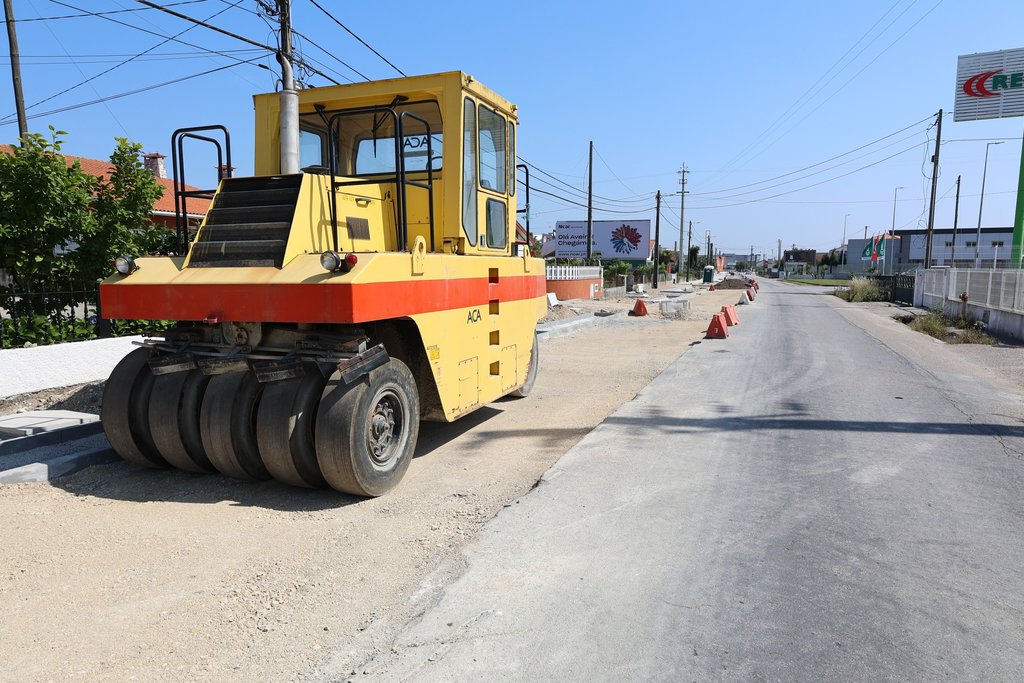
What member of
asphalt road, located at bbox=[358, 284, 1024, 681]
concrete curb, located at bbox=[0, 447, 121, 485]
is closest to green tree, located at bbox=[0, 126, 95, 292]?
concrete curb, located at bbox=[0, 447, 121, 485]

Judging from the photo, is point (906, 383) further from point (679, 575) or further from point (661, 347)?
point (679, 575)

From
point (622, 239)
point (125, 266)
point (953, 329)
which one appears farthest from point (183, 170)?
point (622, 239)

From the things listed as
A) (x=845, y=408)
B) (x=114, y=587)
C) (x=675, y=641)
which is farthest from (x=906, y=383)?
(x=114, y=587)

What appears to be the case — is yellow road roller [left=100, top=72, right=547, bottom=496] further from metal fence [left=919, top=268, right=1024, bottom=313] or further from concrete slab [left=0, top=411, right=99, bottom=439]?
metal fence [left=919, top=268, right=1024, bottom=313]

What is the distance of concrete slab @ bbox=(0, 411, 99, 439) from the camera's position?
18.9 feet

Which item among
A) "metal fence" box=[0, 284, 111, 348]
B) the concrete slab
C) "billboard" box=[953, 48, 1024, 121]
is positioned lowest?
the concrete slab

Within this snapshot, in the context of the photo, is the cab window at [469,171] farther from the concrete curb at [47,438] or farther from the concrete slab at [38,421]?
the concrete slab at [38,421]

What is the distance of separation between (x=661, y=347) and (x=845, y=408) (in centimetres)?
661

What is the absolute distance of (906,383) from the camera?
9180 millimetres

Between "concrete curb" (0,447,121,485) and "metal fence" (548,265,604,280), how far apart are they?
76.8ft

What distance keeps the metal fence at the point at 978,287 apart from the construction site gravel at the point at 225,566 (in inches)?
569

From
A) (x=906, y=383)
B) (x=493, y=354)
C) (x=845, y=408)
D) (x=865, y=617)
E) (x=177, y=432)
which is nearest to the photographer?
(x=865, y=617)

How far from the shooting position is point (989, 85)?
95.3 feet

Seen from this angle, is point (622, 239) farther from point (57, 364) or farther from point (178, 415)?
point (178, 415)
